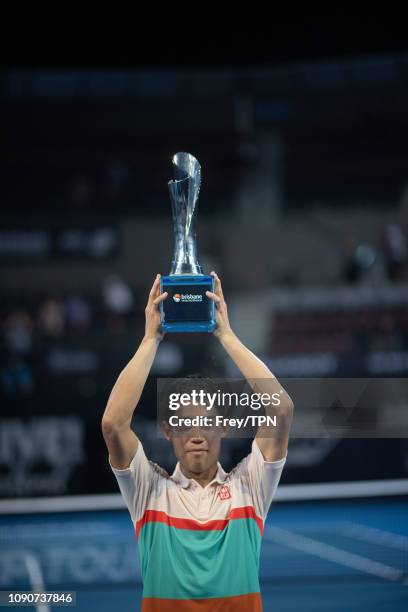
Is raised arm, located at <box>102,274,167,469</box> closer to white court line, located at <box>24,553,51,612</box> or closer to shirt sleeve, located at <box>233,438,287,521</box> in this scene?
shirt sleeve, located at <box>233,438,287,521</box>

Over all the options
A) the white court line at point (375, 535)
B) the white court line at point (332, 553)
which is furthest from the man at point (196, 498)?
the white court line at point (375, 535)

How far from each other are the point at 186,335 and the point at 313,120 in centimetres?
462

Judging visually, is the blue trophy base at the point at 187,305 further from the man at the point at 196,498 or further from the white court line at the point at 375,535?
the white court line at the point at 375,535

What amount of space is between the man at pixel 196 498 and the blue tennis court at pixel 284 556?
1984 mm

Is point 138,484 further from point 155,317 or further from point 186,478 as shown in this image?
point 155,317

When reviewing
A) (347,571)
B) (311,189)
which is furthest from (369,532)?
(311,189)

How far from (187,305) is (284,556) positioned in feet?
18.1

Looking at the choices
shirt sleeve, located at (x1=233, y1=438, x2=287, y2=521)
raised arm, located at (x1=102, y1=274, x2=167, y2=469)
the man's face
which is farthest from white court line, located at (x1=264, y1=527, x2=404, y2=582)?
raised arm, located at (x1=102, y1=274, x2=167, y2=469)

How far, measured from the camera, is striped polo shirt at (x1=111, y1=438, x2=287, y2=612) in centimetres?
293

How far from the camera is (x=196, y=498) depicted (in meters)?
3.06

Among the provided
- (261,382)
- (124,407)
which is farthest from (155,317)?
(261,382)

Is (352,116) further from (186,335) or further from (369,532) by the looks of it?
(369,532)

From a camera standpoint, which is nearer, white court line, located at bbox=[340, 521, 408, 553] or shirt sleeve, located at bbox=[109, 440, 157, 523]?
shirt sleeve, located at bbox=[109, 440, 157, 523]

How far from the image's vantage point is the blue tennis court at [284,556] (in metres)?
6.14
